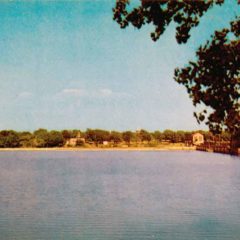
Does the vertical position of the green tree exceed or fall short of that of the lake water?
it exceeds it

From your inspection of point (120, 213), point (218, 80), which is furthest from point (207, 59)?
point (120, 213)

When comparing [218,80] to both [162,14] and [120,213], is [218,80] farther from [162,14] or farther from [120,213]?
[120,213]

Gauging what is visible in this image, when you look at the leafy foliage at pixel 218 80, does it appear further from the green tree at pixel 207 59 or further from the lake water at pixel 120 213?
the lake water at pixel 120 213

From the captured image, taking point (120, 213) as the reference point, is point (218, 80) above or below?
above

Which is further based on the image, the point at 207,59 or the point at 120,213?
the point at 120,213

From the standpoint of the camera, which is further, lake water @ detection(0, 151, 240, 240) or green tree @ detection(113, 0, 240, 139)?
lake water @ detection(0, 151, 240, 240)

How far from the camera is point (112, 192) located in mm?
48062

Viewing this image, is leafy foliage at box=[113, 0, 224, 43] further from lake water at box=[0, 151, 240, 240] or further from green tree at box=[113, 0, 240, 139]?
lake water at box=[0, 151, 240, 240]

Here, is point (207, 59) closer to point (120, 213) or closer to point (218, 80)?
point (218, 80)

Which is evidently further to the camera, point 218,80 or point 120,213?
point 120,213

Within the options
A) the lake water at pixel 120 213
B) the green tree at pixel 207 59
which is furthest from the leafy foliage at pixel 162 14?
the lake water at pixel 120 213

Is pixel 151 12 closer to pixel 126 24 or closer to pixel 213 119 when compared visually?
pixel 126 24

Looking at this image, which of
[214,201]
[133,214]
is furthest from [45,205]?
[214,201]

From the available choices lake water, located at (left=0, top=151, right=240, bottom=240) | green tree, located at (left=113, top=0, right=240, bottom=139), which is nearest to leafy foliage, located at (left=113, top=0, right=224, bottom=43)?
green tree, located at (left=113, top=0, right=240, bottom=139)
